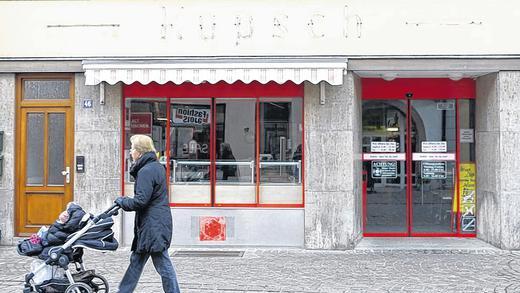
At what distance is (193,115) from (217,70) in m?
1.22

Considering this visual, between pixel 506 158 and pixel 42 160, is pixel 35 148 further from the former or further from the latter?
pixel 506 158

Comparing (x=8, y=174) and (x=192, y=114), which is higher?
(x=192, y=114)

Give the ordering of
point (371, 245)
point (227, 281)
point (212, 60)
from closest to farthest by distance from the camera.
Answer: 1. point (227, 281)
2. point (212, 60)
3. point (371, 245)

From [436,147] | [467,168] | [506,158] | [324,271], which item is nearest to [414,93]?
[436,147]

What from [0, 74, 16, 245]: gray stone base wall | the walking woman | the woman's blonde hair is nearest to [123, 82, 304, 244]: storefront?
[0, 74, 16, 245]: gray stone base wall

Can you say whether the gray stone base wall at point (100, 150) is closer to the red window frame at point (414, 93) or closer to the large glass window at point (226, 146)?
the large glass window at point (226, 146)

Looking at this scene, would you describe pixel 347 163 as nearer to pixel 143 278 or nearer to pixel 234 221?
pixel 234 221

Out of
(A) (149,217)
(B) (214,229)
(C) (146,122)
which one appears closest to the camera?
(A) (149,217)

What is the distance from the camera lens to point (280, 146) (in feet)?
35.2
